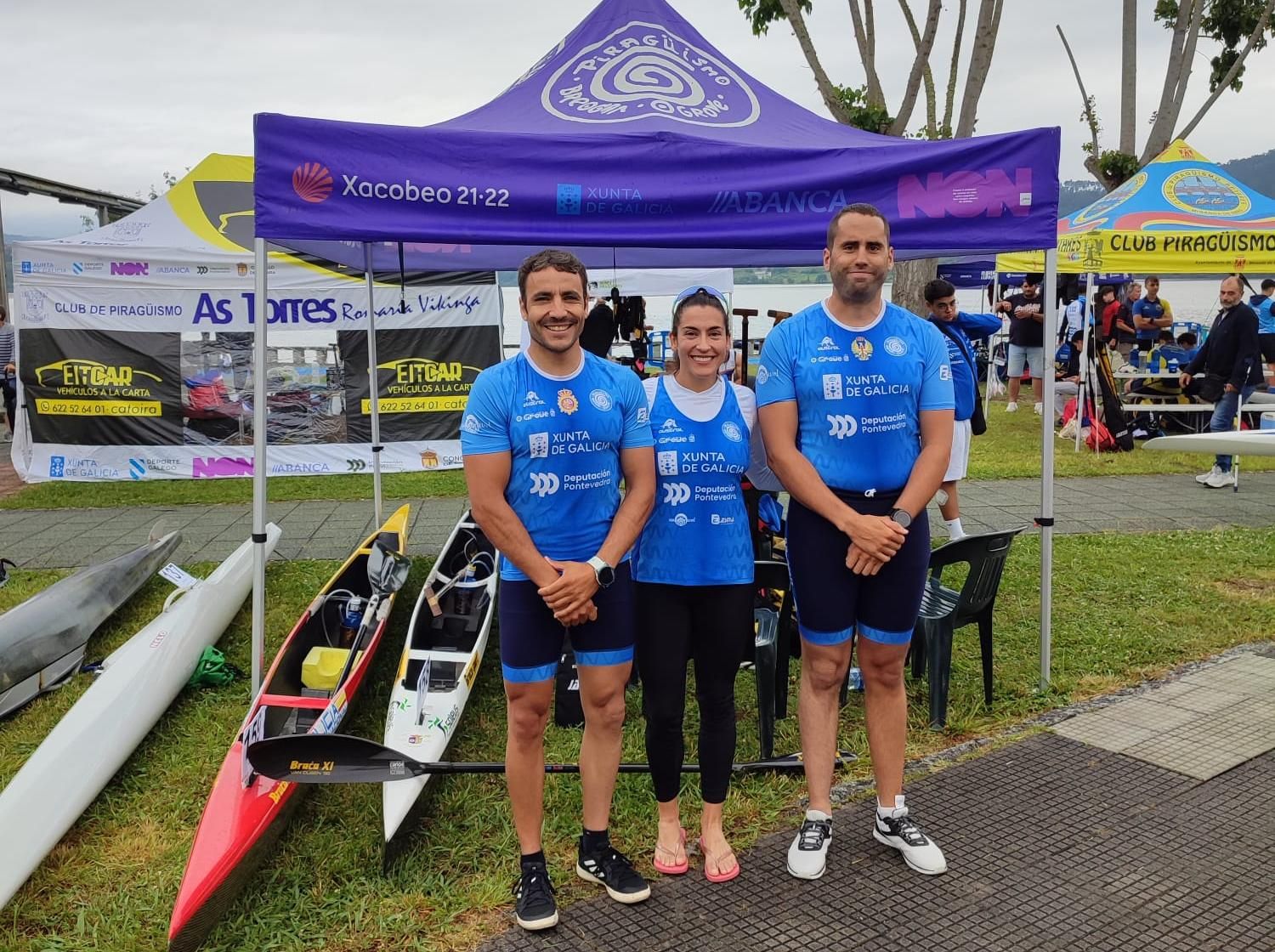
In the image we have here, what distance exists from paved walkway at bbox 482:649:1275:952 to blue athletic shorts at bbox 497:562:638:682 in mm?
777

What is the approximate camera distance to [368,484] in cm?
1028

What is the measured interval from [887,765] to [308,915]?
1.89 meters

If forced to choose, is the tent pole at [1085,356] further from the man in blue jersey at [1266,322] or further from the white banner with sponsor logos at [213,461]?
the white banner with sponsor logos at [213,461]

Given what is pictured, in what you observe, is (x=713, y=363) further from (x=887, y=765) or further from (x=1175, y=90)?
(x=1175, y=90)

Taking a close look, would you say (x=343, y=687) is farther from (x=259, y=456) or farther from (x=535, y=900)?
(x=535, y=900)

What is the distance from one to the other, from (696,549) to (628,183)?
1680 millimetres

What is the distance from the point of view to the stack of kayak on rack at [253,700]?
3.01m

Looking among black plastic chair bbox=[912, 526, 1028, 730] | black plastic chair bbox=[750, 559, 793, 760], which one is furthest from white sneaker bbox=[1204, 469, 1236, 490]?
black plastic chair bbox=[750, 559, 793, 760]

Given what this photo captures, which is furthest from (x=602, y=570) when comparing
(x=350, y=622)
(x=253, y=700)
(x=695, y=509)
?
(x=350, y=622)

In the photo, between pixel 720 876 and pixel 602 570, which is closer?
pixel 602 570

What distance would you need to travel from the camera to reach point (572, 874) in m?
3.00

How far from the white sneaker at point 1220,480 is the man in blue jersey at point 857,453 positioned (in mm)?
7750

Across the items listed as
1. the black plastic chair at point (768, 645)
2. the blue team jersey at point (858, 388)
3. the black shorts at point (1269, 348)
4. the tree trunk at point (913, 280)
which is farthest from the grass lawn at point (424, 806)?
the tree trunk at point (913, 280)

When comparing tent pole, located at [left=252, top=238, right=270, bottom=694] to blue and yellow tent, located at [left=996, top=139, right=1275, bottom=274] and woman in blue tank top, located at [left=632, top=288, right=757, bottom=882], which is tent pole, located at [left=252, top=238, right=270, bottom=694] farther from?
blue and yellow tent, located at [left=996, top=139, right=1275, bottom=274]
